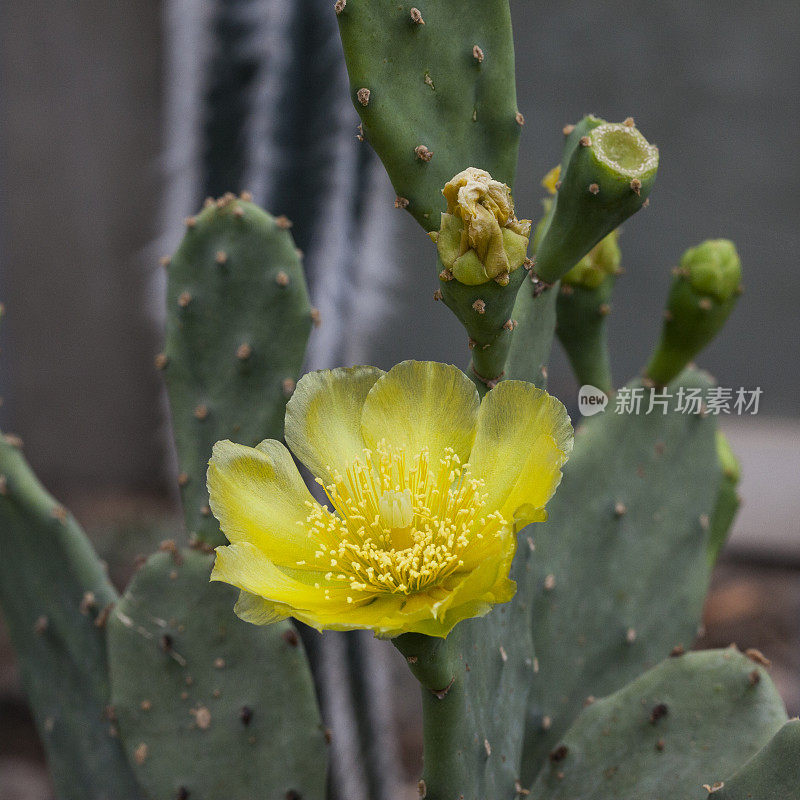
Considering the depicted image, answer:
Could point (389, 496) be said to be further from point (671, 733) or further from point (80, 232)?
point (80, 232)

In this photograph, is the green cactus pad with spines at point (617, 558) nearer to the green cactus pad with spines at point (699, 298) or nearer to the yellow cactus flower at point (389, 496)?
the green cactus pad with spines at point (699, 298)

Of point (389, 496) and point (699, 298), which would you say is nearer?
point (389, 496)

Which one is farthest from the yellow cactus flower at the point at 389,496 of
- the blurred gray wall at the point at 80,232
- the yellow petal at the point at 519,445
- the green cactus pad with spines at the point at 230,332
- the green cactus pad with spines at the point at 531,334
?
the blurred gray wall at the point at 80,232

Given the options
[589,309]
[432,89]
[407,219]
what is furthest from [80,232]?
[432,89]

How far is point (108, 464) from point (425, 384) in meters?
2.99

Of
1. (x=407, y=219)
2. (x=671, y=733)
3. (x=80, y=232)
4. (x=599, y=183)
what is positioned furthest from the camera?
(x=80, y=232)

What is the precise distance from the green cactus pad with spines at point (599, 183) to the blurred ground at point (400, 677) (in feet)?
5.50

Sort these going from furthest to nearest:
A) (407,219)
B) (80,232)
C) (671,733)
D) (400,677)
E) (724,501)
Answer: (80,232), (407,219), (400,677), (724,501), (671,733)

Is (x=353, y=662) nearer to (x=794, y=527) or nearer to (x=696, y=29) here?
(x=794, y=527)

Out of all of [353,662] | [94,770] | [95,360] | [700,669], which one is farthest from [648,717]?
[95,360]

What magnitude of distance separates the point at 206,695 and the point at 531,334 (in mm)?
458

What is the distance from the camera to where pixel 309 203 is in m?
1.76

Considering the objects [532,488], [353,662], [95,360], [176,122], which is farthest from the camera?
[95,360]

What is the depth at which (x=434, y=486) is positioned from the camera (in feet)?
1.75
